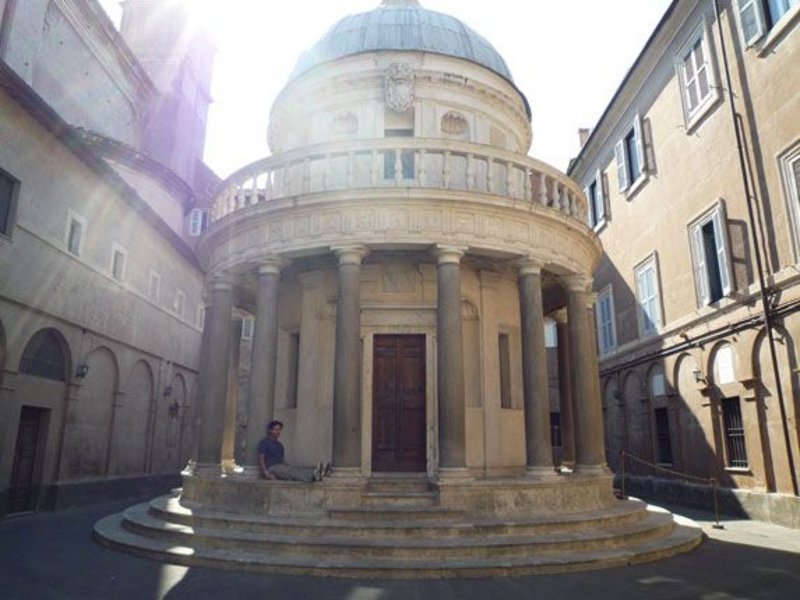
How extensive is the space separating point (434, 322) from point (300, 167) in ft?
14.6

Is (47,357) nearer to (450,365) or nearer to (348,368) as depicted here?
(348,368)

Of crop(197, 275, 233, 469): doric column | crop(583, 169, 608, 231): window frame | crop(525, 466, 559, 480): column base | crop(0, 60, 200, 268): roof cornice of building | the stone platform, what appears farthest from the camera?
crop(583, 169, 608, 231): window frame

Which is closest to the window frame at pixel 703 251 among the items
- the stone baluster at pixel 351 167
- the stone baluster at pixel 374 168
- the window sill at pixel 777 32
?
the window sill at pixel 777 32

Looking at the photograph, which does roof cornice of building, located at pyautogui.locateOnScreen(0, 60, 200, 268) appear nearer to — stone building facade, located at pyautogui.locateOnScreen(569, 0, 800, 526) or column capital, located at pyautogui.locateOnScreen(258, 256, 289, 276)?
column capital, located at pyautogui.locateOnScreen(258, 256, 289, 276)

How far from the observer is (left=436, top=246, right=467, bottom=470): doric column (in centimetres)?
1110

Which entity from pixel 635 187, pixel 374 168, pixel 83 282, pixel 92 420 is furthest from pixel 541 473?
pixel 635 187

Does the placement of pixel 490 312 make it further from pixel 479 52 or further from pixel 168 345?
pixel 168 345

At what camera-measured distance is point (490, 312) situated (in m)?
14.2

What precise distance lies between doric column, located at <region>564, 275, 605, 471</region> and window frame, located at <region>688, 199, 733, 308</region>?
5.04 metres

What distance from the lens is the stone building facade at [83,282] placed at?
14570mm

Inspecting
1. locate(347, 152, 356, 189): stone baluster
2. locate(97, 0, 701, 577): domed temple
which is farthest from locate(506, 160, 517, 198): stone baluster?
locate(347, 152, 356, 189): stone baluster

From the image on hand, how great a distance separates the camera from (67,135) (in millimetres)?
15836

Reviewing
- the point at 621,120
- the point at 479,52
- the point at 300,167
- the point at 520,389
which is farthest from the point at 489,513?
the point at 621,120

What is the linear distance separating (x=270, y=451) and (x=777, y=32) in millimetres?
15012
